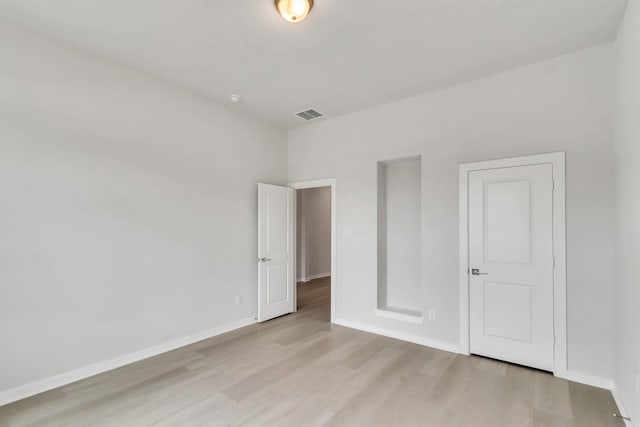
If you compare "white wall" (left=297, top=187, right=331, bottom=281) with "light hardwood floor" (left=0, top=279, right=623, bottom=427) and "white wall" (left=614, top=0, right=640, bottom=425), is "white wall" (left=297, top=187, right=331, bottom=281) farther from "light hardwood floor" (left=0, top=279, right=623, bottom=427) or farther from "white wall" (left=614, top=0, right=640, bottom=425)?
"white wall" (left=614, top=0, right=640, bottom=425)

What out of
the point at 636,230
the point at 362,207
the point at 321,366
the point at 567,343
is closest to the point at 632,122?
the point at 636,230

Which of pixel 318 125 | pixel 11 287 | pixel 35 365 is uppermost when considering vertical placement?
pixel 318 125

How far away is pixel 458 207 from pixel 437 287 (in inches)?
37.9

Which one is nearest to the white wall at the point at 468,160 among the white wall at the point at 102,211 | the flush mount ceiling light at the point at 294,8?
the white wall at the point at 102,211

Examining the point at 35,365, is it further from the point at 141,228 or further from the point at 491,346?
the point at 491,346

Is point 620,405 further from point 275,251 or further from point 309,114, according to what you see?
point 309,114

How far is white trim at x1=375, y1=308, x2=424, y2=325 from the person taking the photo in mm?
3732

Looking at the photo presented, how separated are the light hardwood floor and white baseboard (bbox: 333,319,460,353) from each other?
0.11 metres

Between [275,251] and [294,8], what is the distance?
10.8 ft

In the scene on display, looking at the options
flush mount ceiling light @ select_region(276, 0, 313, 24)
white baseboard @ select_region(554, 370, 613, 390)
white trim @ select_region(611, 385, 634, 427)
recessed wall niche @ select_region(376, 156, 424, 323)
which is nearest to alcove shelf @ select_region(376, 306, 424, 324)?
recessed wall niche @ select_region(376, 156, 424, 323)

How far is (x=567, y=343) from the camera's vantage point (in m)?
2.80

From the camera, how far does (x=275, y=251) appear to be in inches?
184

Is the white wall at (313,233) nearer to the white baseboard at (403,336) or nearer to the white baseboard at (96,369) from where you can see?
the white baseboard at (403,336)

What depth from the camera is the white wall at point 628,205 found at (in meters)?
1.97
